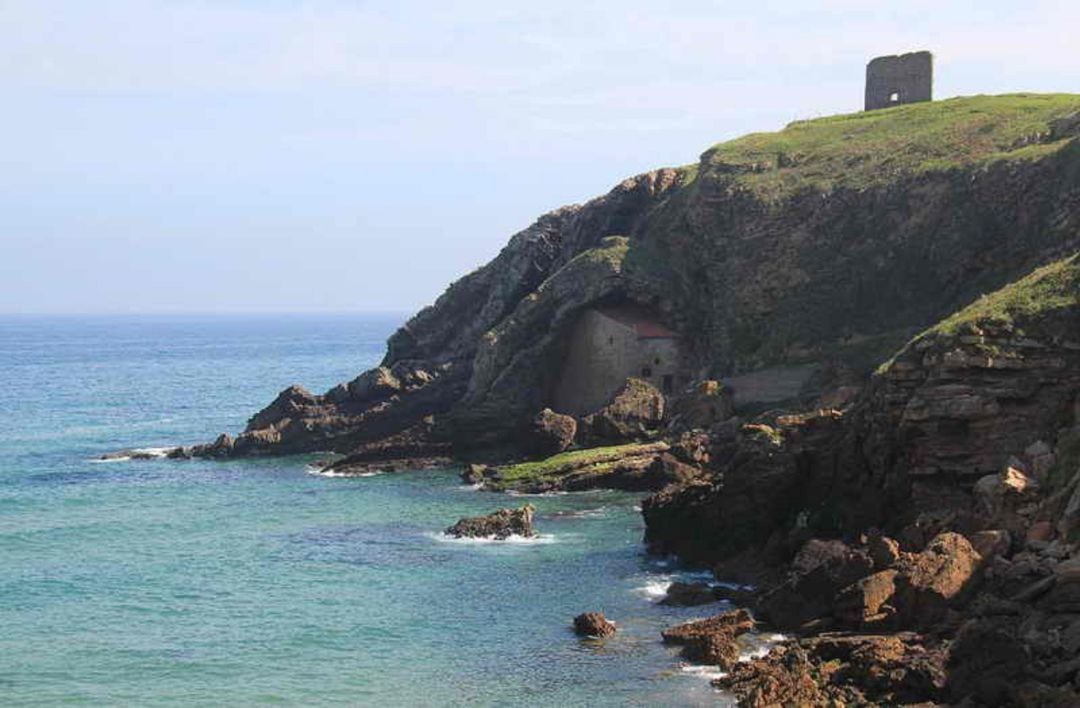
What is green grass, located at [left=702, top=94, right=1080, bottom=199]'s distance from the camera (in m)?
84.6

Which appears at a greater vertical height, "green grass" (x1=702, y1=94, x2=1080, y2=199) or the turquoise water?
"green grass" (x1=702, y1=94, x2=1080, y2=199)

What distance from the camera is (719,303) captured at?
8644cm

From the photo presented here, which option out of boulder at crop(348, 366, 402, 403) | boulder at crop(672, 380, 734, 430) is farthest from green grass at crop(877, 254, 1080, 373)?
boulder at crop(348, 366, 402, 403)

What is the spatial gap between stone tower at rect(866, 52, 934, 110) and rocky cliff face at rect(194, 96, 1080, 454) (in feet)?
21.1

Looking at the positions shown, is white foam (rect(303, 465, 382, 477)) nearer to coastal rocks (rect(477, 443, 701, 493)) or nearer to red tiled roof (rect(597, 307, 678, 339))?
coastal rocks (rect(477, 443, 701, 493))

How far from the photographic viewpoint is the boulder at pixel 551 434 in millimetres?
78812

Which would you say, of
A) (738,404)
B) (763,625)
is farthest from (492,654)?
(738,404)

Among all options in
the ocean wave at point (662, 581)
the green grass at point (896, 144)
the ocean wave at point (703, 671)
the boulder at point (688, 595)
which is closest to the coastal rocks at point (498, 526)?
the ocean wave at point (662, 581)

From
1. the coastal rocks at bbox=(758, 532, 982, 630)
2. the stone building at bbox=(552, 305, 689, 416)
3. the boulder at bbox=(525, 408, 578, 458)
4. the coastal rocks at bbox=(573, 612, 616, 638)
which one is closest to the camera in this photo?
the coastal rocks at bbox=(758, 532, 982, 630)

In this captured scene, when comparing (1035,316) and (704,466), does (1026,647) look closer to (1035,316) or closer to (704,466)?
(1035,316)

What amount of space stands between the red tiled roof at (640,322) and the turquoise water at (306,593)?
15.6 metres

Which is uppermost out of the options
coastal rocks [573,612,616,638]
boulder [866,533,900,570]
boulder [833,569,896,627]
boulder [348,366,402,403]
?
boulder [348,366,402,403]

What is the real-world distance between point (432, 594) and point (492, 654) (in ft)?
26.5

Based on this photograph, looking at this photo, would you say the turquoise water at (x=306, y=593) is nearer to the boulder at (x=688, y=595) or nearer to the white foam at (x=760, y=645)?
the boulder at (x=688, y=595)
